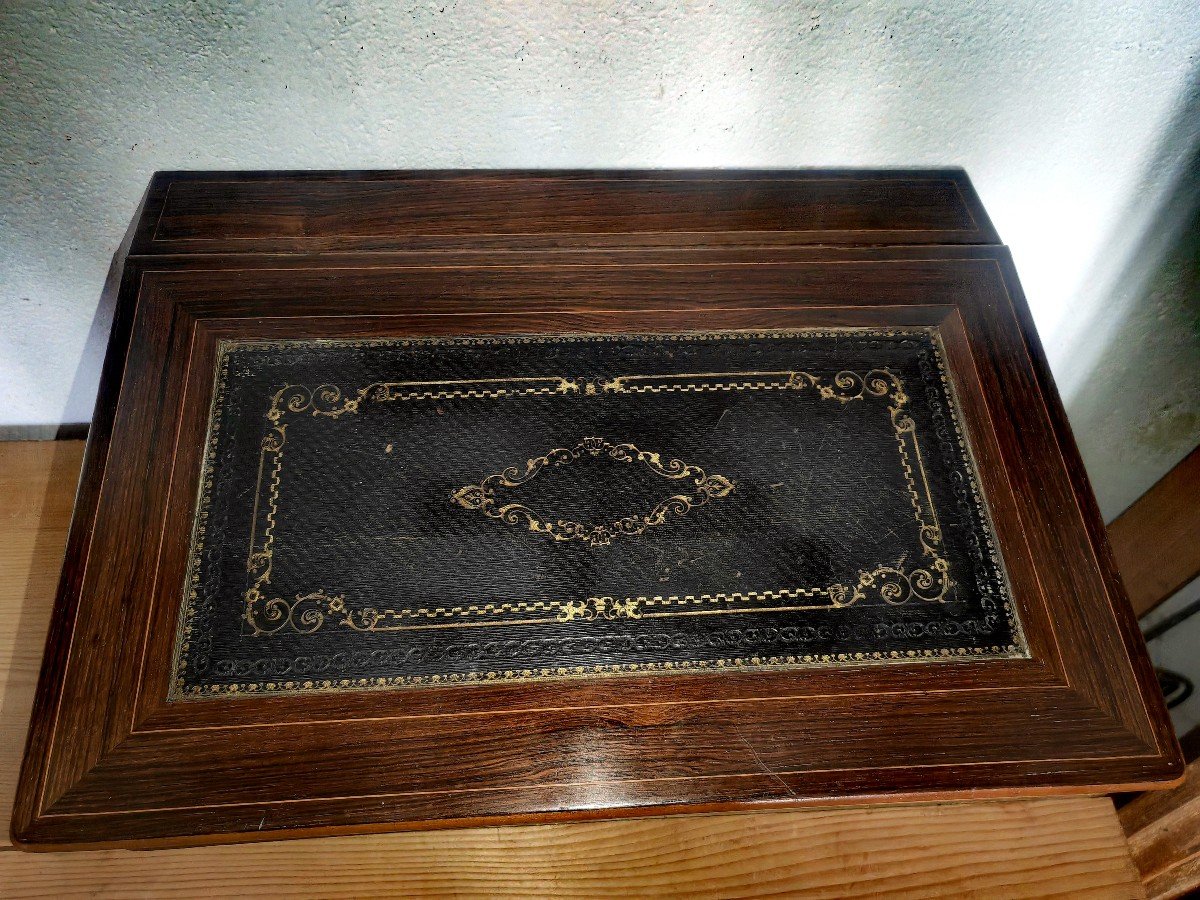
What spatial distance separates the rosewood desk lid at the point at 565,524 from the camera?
2.27 ft

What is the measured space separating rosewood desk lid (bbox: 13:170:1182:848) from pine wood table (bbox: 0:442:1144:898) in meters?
0.13

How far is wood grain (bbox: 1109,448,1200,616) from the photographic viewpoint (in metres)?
1.30

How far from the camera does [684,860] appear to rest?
2.57 feet

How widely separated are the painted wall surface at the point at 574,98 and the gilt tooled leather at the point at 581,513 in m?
0.30

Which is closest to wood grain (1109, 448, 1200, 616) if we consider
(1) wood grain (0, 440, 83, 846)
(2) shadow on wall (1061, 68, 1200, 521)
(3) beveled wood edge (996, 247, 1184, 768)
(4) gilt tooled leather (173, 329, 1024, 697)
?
(2) shadow on wall (1061, 68, 1200, 521)

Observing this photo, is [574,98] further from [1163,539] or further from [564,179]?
[1163,539]

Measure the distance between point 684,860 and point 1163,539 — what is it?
1.10 m

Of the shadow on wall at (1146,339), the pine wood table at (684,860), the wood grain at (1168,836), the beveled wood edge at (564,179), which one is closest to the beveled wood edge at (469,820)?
the pine wood table at (684,860)

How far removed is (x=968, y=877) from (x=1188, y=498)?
92cm

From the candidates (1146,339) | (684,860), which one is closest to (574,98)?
(684,860)

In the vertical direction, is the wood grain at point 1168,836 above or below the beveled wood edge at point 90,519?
below

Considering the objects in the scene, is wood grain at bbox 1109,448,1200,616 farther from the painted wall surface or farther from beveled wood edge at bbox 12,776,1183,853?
beveled wood edge at bbox 12,776,1183,853

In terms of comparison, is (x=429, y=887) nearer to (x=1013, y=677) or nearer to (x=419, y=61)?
(x=1013, y=677)

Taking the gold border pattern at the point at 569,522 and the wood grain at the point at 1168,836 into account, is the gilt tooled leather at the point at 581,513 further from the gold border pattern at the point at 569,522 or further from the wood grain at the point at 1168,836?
the wood grain at the point at 1168,836
